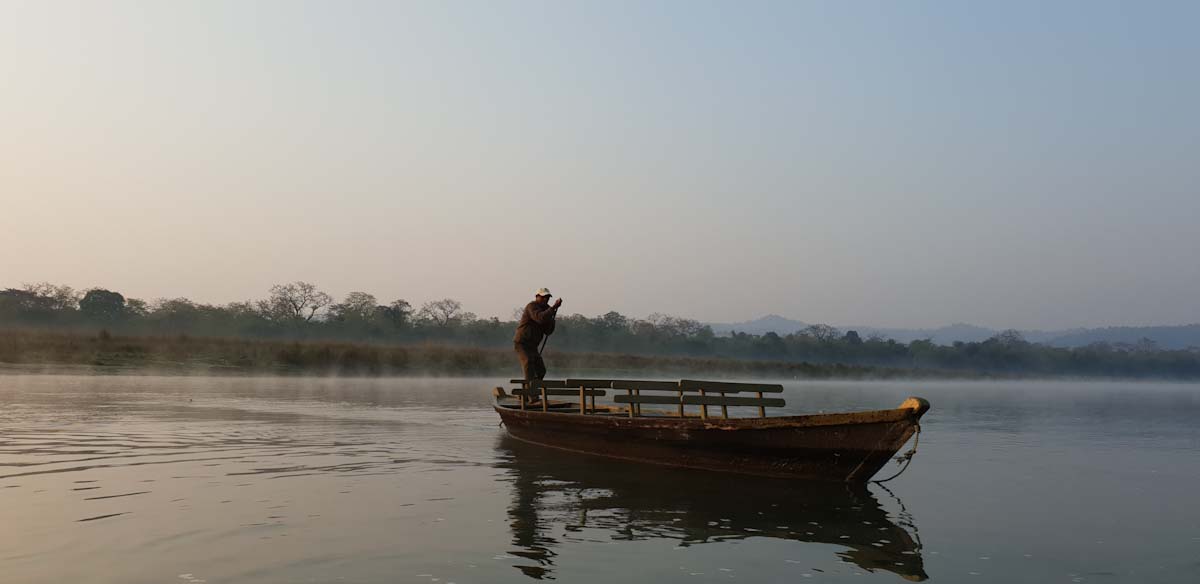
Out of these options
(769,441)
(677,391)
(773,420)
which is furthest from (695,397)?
(773,420)

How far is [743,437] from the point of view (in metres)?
14.6

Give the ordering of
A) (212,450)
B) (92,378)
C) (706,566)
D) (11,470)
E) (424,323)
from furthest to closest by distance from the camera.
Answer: (424,323) < (92,378) < (212,450) < (11,470) < (706,566)

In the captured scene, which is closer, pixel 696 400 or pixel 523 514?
pixel 523 514

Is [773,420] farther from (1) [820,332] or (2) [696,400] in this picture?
(1) [820,332]

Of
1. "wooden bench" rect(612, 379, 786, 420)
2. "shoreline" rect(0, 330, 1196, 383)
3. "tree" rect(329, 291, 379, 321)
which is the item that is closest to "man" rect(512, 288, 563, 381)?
"wooden bench" rect(612, 379, 786, 420)

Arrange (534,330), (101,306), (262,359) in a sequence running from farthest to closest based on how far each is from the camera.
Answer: (101,306)
(262,359)
(534,330)

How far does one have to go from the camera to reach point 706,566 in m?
8.53

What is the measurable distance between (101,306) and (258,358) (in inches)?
2058

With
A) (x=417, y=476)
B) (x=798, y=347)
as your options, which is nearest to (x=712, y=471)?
(x=417, y=476)

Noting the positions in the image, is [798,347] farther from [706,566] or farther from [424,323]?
[706,566]

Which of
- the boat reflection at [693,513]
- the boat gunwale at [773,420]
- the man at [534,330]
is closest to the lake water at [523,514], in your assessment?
the boat reflection at [693,513]

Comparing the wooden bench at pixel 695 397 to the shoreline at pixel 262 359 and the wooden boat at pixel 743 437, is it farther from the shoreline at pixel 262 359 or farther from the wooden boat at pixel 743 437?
the shoreline at pixel 262 359

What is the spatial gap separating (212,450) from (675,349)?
10240 cm

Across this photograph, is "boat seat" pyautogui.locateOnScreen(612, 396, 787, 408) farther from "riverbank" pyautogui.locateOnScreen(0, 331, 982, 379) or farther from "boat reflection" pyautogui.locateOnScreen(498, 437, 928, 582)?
"riverbank" pyautogui.locateOnScreen(0, 331, 982, 379)
